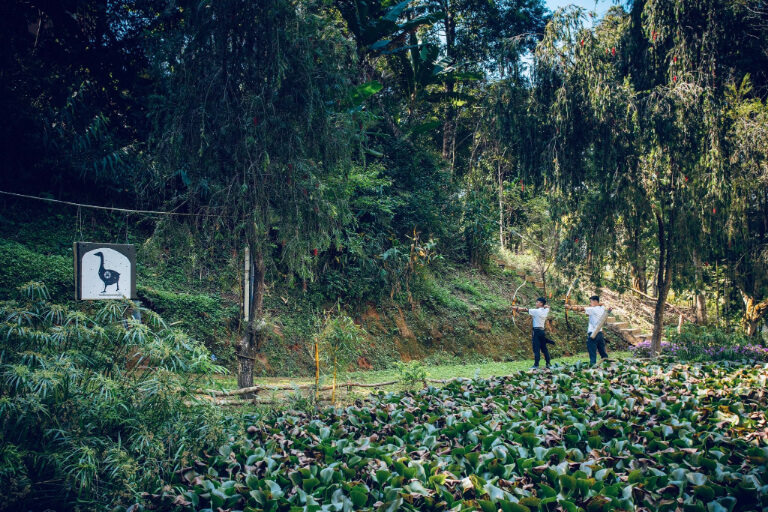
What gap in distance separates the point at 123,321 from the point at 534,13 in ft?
58.9

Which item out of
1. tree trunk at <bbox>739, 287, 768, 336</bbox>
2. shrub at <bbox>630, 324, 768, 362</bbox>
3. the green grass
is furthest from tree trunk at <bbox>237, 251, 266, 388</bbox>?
tree trunk at <bbox>739, 287, 768, 336</bbox>

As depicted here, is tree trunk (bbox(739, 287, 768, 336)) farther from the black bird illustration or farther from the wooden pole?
the black bird illustration

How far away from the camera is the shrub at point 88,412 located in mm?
2646

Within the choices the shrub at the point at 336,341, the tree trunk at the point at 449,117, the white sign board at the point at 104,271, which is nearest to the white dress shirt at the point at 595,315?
the shrub at the point at 336,341

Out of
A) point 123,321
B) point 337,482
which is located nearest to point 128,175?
point 123,321

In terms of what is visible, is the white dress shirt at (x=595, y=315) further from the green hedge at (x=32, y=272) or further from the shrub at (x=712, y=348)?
the green hedge at (x=32, y=272)

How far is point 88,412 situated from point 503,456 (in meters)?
2.58

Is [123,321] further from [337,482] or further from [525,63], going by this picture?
[525,63]

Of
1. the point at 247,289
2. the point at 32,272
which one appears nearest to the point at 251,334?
the point at 247,289

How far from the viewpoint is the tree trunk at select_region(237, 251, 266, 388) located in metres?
6.31

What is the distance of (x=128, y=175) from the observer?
9.62 meters

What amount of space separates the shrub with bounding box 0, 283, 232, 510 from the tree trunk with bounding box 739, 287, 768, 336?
13.9 m

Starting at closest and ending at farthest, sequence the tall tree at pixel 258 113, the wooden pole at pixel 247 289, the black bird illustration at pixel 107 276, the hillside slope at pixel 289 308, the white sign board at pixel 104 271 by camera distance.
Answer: the white sign board at pixel 104 271
the black bird illustration at pixel 107 276
the tall tree at pixel 258 113
the wooden pole at pixel 247 289
the hillside slope at pixel 289 308

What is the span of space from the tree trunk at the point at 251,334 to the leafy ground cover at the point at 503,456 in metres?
2.25
